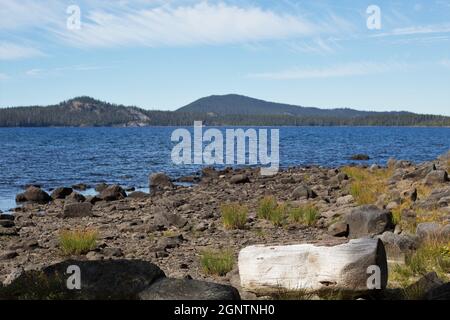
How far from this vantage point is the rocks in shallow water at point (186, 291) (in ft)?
28.0

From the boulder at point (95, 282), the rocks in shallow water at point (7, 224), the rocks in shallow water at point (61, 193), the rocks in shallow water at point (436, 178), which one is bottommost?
the rocks in shallow water at point (61, 193)

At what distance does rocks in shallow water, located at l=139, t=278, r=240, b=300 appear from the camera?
8.53 metres

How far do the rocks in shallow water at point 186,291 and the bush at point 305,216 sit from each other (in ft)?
33.0

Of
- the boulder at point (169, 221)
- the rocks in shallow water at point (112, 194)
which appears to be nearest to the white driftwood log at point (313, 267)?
the boulder at point (169, 221)

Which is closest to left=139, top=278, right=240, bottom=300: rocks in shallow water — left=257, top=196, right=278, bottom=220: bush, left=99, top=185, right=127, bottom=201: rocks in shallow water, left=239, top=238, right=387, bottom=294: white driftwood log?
left=239, top=238, right=387, bottom=294: white driftwood log

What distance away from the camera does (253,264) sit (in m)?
9.79

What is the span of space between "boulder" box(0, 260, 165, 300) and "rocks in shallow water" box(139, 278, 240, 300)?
306 mm

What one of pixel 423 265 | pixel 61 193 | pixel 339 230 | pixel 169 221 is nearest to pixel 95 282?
pixel 423 265

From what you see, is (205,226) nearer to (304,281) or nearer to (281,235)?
(281,235)

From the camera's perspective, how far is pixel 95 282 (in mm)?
9266

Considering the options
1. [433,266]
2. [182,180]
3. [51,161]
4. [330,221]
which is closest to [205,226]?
[330,221]

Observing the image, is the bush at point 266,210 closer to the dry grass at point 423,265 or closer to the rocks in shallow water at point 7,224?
the dry grass at point 423,265

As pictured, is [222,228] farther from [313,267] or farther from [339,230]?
[313,267]

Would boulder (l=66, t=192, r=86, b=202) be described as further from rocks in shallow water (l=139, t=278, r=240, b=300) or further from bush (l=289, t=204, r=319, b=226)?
rocks in shallow water (l=139, t=278, r=240, b=300)
